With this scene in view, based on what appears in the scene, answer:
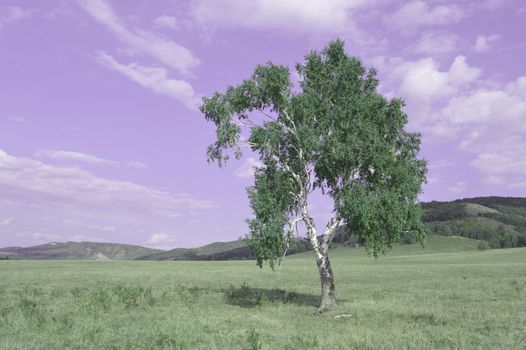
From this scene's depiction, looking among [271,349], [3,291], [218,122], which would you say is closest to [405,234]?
[218,122]

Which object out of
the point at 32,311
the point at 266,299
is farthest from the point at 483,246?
the point at 32,311

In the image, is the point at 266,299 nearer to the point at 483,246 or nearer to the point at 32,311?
the point at 32,311

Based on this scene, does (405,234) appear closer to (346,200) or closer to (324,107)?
(346,200)

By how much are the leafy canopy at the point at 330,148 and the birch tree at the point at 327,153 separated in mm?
62

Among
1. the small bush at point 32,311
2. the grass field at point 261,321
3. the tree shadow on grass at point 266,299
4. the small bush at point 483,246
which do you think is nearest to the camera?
the grass field at point 261,321

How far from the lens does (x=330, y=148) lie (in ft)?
91.7

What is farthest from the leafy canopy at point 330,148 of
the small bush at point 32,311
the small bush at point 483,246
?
the small bush at point 483,246

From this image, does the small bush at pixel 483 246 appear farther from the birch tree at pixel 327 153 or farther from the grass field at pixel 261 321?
the birch tree at pixel 327 153

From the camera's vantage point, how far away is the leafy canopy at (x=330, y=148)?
27.7 m

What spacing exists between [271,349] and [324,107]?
16758 mm

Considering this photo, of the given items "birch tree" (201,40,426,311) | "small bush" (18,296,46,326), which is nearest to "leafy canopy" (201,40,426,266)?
"birch tree" (201,40,426,311)

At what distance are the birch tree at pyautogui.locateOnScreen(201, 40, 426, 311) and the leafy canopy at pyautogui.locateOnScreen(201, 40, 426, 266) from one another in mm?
62

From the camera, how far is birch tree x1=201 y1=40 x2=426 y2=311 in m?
27.7

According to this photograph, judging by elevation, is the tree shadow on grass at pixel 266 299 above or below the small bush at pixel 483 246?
below
